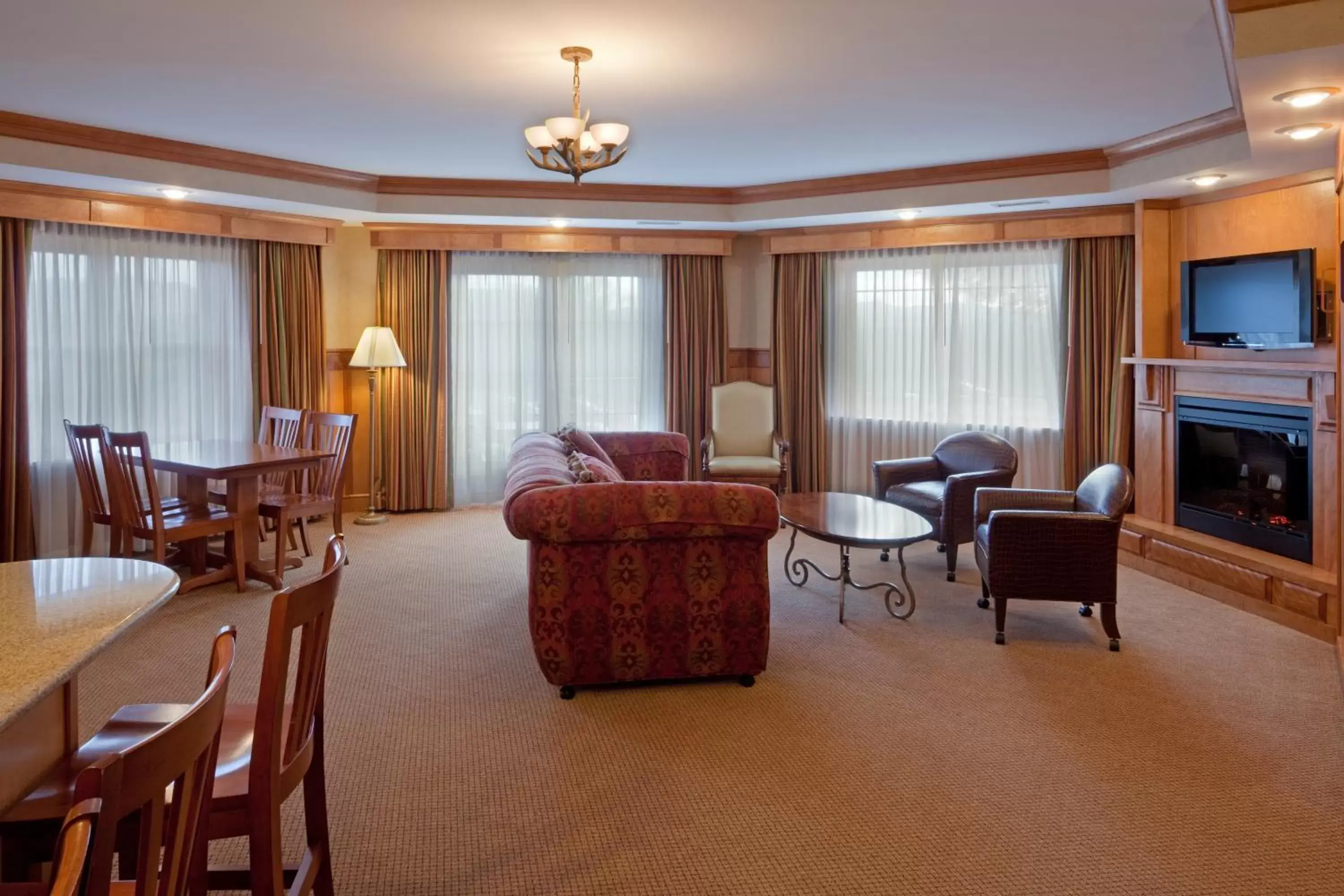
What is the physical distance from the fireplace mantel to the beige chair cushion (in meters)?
2.44

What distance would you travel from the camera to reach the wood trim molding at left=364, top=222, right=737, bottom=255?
742 centimetres

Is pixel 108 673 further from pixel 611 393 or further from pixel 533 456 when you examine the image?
pixel 611 393

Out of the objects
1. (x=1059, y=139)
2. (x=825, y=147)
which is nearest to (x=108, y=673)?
(x=825, y=147)

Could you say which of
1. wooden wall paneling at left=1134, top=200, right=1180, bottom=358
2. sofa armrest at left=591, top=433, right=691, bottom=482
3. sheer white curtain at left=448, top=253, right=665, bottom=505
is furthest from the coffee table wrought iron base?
sheer white curtain at left=448, top=253, right=665, bottom=505

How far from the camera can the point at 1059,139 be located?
17.7 ft

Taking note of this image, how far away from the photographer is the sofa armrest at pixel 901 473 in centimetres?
610

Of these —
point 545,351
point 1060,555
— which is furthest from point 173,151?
point 1060,555

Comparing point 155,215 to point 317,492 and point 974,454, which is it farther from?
point 974,454

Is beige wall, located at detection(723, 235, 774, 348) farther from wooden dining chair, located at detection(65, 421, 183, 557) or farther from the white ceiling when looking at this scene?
wooden dining chair, located at detection(65, 421, 183, 557)

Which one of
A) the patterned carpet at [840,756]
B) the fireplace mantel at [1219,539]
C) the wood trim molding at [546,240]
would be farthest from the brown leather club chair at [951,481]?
the wood trim molding at [546,240]

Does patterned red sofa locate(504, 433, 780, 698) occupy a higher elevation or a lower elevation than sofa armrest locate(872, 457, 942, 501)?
lower

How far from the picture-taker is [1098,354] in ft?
21.6

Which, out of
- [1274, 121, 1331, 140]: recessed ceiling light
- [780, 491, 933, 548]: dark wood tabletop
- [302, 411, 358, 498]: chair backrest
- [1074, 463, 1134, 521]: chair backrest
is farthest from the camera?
[302, 411, 358, 498]: chair backrest

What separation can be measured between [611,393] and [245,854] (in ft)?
18.7
